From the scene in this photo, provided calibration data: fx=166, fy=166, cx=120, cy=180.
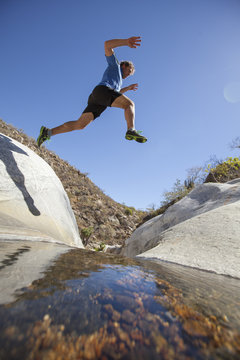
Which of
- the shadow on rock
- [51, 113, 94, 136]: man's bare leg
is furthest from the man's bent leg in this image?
the shadow on rock

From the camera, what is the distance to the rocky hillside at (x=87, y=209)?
10000 mm

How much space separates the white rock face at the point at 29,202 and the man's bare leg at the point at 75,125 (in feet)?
2.71

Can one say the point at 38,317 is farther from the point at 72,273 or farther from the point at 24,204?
the point at 24,204

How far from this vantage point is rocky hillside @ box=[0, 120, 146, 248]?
10000mm

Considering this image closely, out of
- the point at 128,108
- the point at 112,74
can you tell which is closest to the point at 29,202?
the point at 128,108

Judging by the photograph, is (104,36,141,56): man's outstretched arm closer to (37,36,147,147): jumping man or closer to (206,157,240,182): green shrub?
(37,36,147,147): jumping man

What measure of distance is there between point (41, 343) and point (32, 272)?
582mm

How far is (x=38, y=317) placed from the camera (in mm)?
500

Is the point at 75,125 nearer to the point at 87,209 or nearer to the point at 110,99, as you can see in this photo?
the point at 110,99

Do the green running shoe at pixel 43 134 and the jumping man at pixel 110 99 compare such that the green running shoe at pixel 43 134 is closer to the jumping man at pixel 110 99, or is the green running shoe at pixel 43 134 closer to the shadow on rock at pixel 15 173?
the jumping man at pixel 110 99

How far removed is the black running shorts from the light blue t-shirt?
0.16 metres

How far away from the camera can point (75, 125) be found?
11.4 ft

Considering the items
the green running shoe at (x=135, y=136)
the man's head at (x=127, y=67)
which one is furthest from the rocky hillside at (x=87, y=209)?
the man's head at (x=127, y=67)

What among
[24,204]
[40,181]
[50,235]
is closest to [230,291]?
[50,235]
